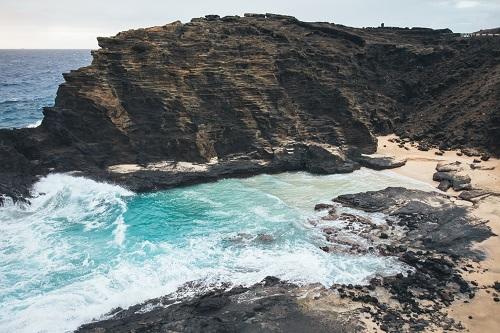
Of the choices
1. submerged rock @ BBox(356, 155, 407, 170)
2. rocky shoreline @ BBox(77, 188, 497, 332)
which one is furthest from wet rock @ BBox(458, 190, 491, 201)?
submerged rock @ BBox(356, 155, 407, 170)

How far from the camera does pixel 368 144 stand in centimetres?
3641

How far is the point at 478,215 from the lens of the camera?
24.7 metres

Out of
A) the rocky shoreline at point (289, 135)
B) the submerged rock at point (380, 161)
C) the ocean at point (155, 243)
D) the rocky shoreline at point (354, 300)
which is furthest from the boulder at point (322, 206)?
the submerged rock at point (380, 161)

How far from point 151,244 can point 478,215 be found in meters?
17.5

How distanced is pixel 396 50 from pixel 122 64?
29.5m

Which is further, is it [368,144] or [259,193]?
[368,144]

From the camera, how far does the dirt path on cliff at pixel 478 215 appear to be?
16.6m

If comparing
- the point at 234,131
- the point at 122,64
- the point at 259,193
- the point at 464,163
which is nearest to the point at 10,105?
the point at 122,64

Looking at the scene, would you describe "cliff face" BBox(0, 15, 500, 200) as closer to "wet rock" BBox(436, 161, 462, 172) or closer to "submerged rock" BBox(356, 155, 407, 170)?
"submerged rock" BBox(356, 155, 407, 170)

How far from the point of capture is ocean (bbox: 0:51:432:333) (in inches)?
723

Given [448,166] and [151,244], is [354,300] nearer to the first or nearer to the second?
[151,244]

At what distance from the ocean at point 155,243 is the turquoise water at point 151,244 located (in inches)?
1.9

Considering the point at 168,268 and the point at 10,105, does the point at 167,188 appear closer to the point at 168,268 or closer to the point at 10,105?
the point at 168,268

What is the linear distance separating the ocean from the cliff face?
8.72 feet
